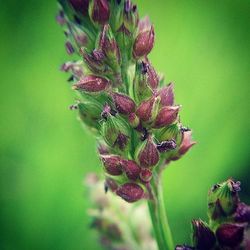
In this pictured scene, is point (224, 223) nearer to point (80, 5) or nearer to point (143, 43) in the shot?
point (143, 43)

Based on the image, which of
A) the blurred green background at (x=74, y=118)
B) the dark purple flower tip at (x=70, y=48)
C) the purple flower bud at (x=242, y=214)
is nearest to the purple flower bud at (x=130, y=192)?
the purple flower bud at (x=242, y=214)

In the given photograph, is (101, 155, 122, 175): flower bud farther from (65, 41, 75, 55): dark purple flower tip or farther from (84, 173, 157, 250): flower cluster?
(84, 173, 157, 250): flower cluster

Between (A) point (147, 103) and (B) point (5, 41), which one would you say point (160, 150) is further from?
(B) point (5, 41)

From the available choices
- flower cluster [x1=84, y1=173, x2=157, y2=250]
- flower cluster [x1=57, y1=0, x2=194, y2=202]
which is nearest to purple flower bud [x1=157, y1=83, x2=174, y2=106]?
flower cluster [x1=57, y1=0, x2=194, y2=202]

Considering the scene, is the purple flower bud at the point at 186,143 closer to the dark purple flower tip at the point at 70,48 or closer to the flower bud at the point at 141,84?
the flower bud at the point at 141,84

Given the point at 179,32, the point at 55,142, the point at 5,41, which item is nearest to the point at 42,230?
the point at 55,142
